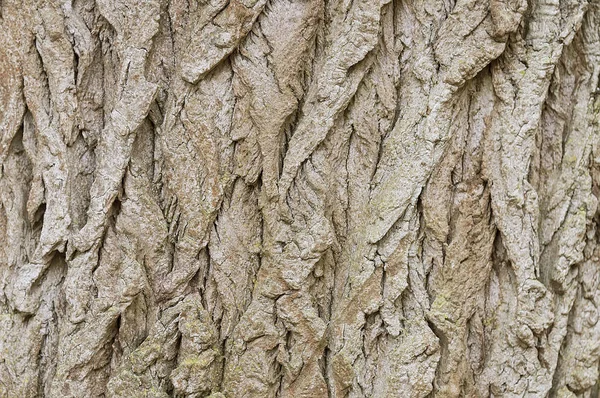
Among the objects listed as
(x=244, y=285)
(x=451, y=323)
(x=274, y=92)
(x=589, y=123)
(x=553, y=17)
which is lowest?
(x=244, y=285)

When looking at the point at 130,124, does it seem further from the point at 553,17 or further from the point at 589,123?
the point at 589,123

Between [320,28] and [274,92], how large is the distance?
20 cm

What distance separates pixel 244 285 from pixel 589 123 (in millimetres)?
980

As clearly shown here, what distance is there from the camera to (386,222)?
1418 mm

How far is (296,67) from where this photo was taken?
56.6 inches

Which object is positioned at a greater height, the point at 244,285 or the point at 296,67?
the point at 296,67

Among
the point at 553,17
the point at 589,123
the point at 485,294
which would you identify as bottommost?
the point at 485,294

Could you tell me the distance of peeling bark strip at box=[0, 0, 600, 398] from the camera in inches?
56.1

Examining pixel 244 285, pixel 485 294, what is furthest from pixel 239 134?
pixel 485 294

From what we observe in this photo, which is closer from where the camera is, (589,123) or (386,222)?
(386,222)

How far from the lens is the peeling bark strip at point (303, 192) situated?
4.68 ft

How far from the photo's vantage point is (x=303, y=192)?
1.45 metres

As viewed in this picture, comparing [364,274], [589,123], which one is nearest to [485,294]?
[364,274]

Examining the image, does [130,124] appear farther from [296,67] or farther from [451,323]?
[451,323]
